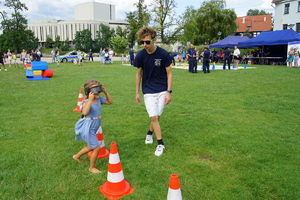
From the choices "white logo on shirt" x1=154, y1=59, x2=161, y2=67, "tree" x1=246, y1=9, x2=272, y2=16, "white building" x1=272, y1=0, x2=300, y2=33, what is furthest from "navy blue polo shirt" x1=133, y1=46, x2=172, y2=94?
"tree" x1=246, y1=9, x2=272, y2=16

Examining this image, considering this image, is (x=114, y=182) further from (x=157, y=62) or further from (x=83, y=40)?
(x=83, y=40)

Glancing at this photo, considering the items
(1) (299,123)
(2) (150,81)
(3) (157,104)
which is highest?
(2) (150,81)

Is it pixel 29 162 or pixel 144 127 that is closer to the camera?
pixel 29 162

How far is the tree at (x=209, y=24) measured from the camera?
139ft

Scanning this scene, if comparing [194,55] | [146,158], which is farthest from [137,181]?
[194,55]

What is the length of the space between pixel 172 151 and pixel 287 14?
46.1 meters

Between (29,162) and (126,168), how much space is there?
1.59 metres

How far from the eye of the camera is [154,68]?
4090mm

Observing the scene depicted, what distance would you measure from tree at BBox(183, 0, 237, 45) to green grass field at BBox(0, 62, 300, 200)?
122ft

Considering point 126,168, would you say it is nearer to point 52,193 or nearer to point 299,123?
point 52,193

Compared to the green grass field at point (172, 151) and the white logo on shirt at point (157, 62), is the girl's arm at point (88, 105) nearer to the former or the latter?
the green grass field at point (172, 151)

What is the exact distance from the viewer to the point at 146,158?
3.95m

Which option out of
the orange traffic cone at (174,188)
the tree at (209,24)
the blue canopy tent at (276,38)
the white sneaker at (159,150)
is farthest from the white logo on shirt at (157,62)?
the tree at (209,24)

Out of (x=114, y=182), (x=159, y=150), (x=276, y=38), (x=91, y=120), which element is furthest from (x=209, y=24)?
(x=114, y=182)
